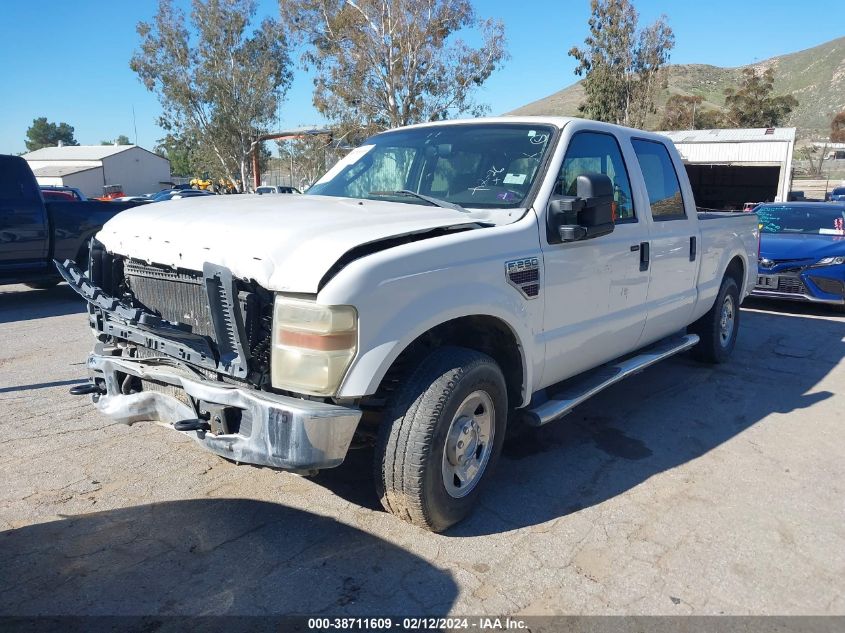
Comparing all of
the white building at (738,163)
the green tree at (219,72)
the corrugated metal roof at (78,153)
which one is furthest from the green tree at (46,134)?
the white building at (738,163)

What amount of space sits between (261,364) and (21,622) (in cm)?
133

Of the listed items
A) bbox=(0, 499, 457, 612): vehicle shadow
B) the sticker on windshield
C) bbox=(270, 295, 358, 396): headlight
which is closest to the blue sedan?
the sticker on windshield

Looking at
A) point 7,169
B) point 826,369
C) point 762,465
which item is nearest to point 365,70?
point 7,169

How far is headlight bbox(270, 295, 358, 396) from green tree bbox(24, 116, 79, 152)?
134149mm

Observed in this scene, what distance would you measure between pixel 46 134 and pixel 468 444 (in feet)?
461

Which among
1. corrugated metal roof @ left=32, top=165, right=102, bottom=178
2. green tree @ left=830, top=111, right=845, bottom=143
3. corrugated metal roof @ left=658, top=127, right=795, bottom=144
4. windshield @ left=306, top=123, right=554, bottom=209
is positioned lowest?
windshield @ left=306, top=123, right=554, bottom=209

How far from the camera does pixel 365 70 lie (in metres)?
27.9

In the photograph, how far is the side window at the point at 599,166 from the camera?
4.07 meters

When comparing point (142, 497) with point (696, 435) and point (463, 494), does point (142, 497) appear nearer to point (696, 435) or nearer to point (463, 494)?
point (463, 494)

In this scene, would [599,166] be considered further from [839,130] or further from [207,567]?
[839,130]

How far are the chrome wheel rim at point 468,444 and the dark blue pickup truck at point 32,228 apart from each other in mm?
7201

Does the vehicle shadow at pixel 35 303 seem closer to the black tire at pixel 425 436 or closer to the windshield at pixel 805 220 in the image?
the black tire at pixel 425 436

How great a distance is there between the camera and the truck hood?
2805mm

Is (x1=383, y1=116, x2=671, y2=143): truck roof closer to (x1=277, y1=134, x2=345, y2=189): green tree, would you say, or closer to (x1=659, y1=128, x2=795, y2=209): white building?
(x1=659, y1=128, x2=795, y2=209): white building
